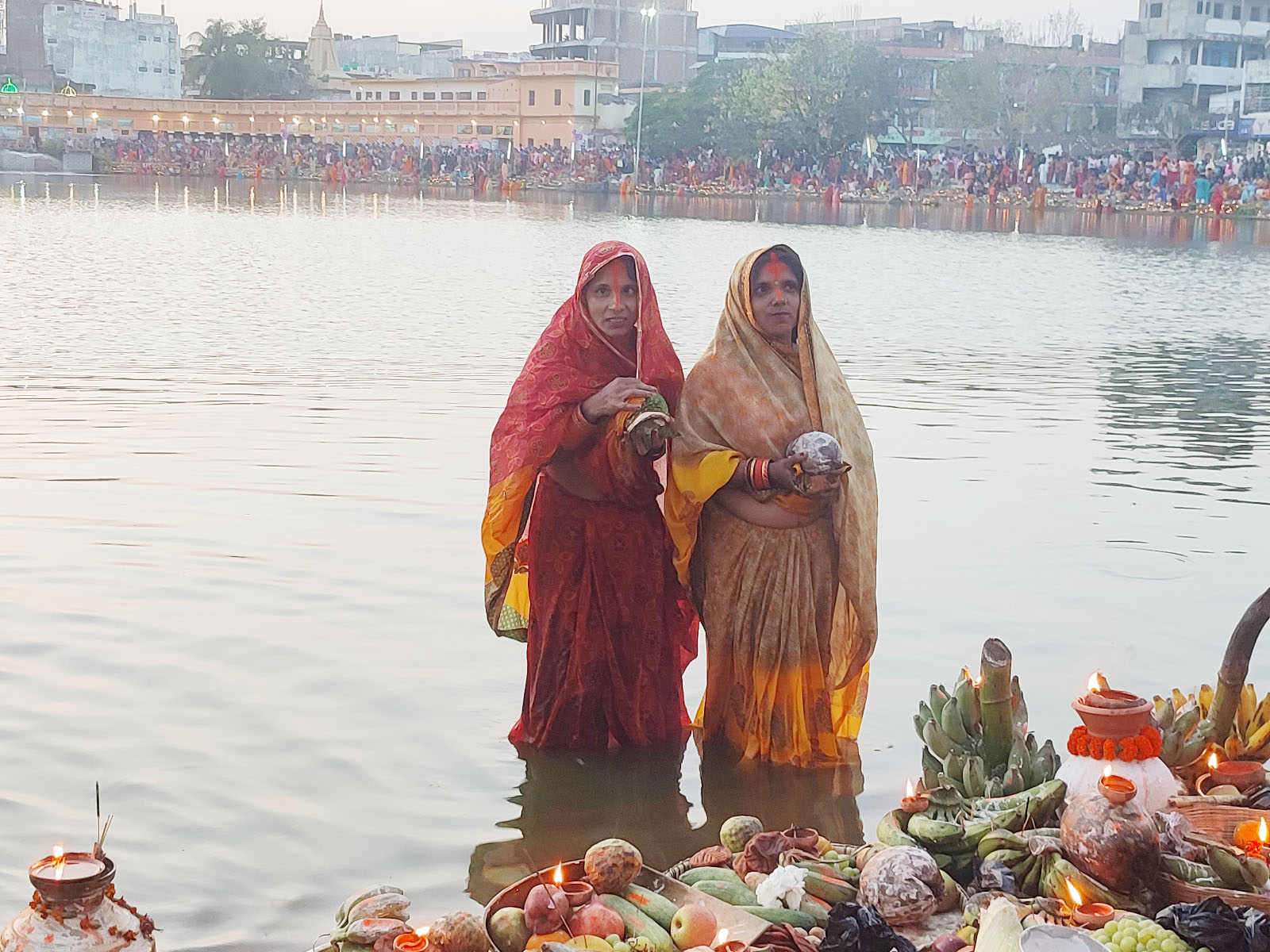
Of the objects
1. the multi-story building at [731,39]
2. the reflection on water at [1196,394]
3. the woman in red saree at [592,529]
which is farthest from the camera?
the multi-story building at [731,39]

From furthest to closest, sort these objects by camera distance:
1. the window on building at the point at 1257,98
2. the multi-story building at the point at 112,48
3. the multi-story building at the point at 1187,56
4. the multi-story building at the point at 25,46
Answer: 1. the multi-story building at the point at 112,48
2. the multi-story building at the point at 25,46
3. the multi-story building at the point at 1187,56
4. the window on building at the point at 1257,98

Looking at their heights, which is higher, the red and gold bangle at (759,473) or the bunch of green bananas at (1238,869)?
the red and gold bangle at (759,473)

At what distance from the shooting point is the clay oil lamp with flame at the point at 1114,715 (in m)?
3.12

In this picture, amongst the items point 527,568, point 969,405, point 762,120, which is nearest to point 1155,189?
point 762,120

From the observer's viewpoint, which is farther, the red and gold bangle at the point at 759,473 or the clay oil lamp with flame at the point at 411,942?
the red and gold bangle at the point at 759,473

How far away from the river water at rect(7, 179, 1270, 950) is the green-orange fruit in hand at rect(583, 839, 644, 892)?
82cm

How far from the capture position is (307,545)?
6.88m

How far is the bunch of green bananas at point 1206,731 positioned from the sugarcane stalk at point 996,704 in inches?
13.9

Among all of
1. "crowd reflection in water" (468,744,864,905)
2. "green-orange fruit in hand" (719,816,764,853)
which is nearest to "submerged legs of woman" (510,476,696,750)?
"crowd reflection in water" (468,744,864,905)

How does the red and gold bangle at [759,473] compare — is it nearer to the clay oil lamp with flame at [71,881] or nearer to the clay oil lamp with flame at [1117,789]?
the clay oil lamp with flame at [1117,789]

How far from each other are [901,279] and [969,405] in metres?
10.4

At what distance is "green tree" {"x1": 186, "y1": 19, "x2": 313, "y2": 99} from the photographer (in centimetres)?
8806

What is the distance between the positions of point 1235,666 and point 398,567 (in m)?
3.93

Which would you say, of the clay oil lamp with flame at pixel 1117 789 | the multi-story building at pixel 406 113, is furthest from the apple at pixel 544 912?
the multi-story building at pixel 406 113
